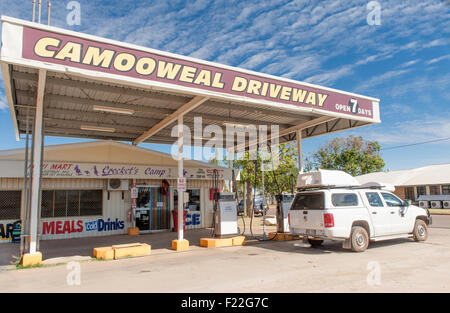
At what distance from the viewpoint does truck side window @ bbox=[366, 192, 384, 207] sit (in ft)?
32.8

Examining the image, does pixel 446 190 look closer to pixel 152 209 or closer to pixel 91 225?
pixel 152 209

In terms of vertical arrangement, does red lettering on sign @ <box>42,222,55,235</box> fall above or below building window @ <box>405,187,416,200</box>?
below

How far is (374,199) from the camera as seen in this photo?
33.2 feet

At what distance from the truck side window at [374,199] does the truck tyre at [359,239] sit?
985 mm

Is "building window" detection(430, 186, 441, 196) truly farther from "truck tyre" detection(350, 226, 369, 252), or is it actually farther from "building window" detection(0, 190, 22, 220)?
"building window" detection(0, 190, 22, 220)

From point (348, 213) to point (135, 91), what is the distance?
7.22m

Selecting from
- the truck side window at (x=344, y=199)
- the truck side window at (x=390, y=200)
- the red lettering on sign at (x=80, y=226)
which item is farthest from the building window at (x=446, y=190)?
the red lettering on sign at (x=80, y=226)

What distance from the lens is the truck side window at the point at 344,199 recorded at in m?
9.34

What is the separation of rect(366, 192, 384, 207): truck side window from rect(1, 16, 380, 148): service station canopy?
10.9ft

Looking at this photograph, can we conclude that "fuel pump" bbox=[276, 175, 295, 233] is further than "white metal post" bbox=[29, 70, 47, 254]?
Yes

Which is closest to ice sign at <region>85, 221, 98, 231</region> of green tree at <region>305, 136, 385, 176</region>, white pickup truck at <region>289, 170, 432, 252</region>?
white pickup truck at <region>289, 170, 432, 252</region>

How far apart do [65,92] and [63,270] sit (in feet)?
17.2

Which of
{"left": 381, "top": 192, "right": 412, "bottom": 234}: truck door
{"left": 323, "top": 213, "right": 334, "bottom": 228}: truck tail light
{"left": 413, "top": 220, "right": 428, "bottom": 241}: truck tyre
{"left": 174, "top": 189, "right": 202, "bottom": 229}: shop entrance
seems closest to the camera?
{"left": 323, "top": 213, "right": 334, "bottom": 228}: truck tail light

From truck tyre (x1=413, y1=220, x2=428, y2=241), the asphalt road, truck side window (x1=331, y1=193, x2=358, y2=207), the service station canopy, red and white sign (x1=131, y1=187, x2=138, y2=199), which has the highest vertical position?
the service station canopy
